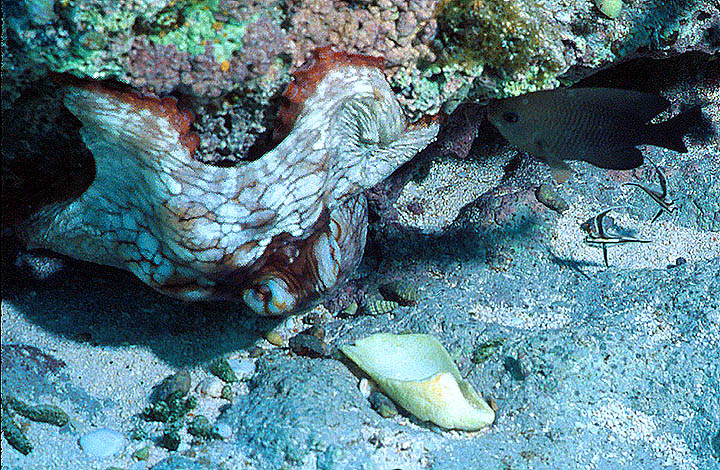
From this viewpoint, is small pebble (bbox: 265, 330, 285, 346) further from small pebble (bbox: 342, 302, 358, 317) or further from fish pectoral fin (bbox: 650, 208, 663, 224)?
fish pectoral fin (bbox: 650, 208, 663, 224)

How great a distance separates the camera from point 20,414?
2.12 meters

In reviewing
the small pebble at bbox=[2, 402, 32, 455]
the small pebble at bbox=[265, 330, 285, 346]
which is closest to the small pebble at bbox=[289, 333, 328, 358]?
the small pebble at bbox=[265, 330, 285, 346]

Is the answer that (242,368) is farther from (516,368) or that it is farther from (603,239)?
(603,239)

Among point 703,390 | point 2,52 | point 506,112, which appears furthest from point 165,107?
point 703,390

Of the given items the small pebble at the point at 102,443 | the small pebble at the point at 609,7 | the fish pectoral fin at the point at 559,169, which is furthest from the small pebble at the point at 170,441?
the small pebble at the point at 609,7

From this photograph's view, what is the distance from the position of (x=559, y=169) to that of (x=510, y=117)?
575 millimetres

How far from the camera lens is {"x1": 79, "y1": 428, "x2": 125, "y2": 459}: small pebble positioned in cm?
206

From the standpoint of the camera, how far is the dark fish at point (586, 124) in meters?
2.57

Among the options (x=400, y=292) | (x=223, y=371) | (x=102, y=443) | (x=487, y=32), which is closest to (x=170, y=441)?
(x=102, y=443)

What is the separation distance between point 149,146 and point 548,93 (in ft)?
5.80

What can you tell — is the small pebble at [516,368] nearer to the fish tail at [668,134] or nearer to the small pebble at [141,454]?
the fish tail at [668,134]

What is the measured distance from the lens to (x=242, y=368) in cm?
246

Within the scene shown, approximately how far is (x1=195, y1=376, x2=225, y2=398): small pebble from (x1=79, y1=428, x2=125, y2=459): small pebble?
36 centimetres

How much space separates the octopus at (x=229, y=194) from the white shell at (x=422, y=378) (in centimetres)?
42
